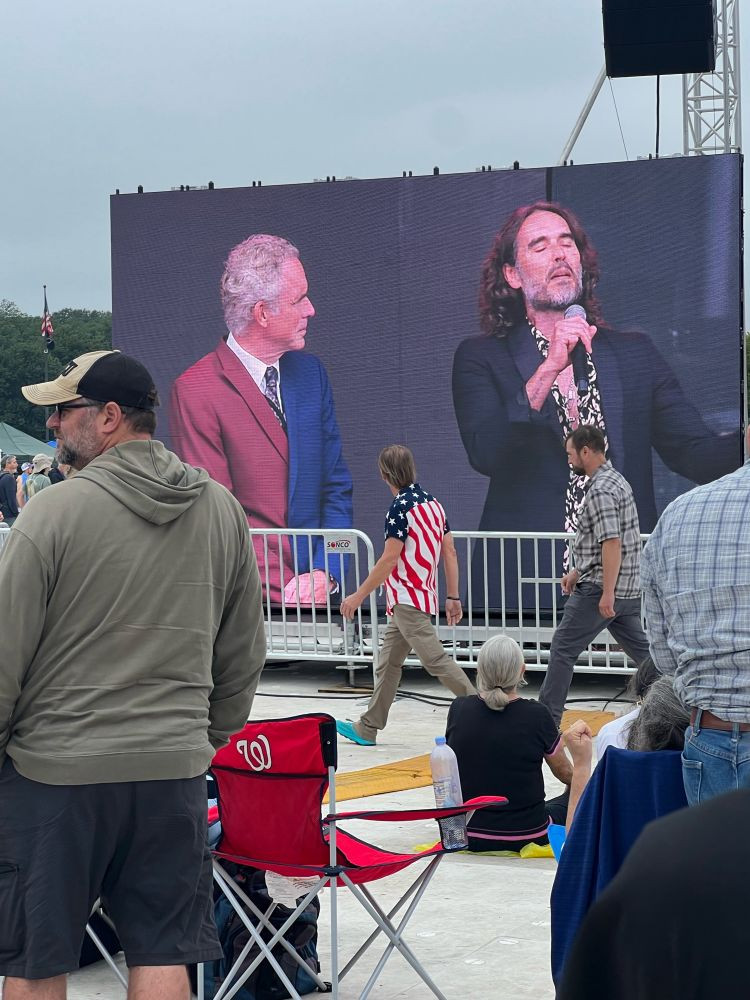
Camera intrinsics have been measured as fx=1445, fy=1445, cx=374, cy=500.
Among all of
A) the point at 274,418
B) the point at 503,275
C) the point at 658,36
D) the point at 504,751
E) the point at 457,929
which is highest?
the point at 658,36

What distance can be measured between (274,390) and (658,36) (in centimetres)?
413

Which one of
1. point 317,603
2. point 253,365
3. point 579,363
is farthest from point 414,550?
point 253,365

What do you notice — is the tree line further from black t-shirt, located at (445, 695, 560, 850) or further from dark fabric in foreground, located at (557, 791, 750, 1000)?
dark fabric in foreground, located at (557, 791, 750, 1000)

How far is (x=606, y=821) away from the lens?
372 centimetres

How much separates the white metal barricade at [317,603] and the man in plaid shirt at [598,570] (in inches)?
116

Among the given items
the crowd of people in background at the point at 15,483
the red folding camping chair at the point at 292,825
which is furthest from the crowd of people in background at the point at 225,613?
the crowd of people in background at the point at 15,483

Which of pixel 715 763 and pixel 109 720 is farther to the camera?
pixel 715 763

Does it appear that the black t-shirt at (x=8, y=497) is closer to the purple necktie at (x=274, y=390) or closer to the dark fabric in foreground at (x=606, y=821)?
the purple necktie at (x=274, y=390)

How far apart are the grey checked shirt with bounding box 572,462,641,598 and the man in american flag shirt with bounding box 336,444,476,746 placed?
1.04 meters

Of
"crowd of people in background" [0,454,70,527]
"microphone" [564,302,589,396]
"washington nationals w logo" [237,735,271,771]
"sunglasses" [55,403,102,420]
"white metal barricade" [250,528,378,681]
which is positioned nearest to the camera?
"sunglasses" [55,403,102,420]

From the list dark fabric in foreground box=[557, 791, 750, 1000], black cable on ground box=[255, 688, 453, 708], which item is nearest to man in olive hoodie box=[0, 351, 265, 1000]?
dark fabric in foreground box=[557, 791, 750, 1000]

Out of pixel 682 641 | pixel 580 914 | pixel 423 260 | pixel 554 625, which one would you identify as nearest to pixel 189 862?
pixel 580 914

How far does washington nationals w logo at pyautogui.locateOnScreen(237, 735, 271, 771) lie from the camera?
15.0 feet

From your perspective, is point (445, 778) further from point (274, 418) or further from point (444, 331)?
point (274, 418)
